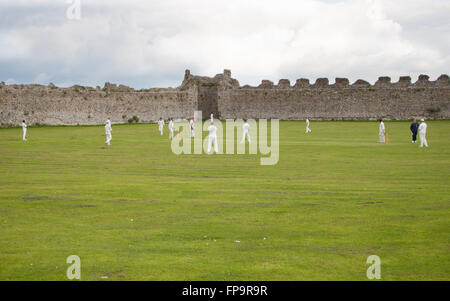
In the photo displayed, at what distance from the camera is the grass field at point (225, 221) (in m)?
7.07

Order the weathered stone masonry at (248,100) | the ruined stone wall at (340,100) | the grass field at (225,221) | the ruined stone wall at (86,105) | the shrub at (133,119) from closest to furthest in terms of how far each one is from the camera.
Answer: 1. the grass field at (225,221)
2. the ruined stone wall at (86,105)
3. the weathered stone masonry at (248,100)
4. the shrub at (133,119)
5. the ruined stone wall at (340,100)

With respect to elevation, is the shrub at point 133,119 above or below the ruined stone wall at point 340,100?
below

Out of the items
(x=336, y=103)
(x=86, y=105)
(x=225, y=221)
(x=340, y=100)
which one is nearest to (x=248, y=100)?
(x=336, y=103)

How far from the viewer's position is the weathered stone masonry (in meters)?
53.5

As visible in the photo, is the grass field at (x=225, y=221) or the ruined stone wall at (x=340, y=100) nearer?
the grass field at (x=225, y=221)

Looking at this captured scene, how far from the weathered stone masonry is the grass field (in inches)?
1442

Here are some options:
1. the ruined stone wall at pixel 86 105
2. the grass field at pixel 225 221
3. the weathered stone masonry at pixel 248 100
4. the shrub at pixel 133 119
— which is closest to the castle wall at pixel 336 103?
the weathered stone masonry at pixel 248 100

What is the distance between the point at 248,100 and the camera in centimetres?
6525

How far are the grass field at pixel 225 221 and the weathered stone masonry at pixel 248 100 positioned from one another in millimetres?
36623

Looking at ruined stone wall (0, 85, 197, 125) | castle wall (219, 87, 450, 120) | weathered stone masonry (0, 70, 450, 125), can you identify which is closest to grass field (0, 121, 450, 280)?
ruined stone wall (0, 85, 197, 125)

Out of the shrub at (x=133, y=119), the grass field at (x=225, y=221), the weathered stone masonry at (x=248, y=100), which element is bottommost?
the grass field at (x=225, y=221)

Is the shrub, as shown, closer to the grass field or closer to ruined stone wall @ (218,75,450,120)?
ruined stone wall @ (218,75,450,120)

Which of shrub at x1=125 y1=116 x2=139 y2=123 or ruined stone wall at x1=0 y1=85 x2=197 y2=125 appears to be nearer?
ruined stone wall at x1=0 y1=85 x2=197 y2=125

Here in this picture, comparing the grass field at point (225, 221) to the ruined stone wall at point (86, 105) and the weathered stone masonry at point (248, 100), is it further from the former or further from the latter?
the weathered stone masonry at point (248, 100)
